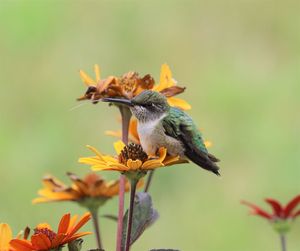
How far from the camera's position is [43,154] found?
3.91 meters

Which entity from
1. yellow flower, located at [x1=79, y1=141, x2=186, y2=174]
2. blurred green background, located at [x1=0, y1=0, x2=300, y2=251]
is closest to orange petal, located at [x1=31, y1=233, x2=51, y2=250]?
yellow flower, located at [x1=79, y1=141, x2=186, y2=174]

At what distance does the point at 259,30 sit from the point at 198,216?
1.89 metres

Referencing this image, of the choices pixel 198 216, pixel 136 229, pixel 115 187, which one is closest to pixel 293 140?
pixel 198 216

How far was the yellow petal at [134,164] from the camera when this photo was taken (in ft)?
3.65

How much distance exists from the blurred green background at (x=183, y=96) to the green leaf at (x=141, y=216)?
6.71 ft

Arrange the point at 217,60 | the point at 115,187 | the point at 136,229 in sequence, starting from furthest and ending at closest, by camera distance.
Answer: the point at 217,60 < the point at 115,187 < the point at 136,229

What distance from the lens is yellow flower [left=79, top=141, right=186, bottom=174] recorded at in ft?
3.61

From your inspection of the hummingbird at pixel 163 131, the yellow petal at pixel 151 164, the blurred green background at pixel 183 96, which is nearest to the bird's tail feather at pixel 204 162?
the hummingbird at pixel 163 131

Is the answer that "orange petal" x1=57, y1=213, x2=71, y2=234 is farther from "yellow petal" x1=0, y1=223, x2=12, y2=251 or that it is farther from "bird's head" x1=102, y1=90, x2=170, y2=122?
"bird's head" x1=102, y1=90, x2=170, y2=122

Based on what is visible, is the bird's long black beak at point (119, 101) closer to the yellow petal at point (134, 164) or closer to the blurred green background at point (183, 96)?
the yellow petal at point (134, 164)

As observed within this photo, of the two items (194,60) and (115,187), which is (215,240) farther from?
(115,187)

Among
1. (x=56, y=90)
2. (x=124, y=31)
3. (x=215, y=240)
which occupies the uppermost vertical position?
(x=124, y=31)

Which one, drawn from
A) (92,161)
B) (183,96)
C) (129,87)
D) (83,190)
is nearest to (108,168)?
(92,161)

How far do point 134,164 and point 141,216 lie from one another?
96mm
